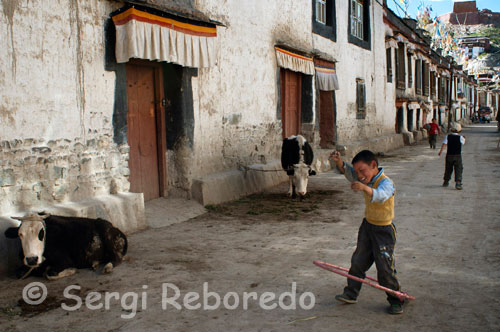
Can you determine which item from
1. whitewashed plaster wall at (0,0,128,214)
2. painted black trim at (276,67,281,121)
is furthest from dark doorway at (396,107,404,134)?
whitewashed plaster wall at (0,0,128,214)

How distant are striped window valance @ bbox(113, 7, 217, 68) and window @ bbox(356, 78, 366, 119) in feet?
33.3

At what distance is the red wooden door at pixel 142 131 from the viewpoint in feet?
23.3

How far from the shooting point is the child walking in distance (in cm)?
363

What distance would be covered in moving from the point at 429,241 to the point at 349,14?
39.5ft

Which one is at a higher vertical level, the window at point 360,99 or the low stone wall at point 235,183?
the window at point 360,99

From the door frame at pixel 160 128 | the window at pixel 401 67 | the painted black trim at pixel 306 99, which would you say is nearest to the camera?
the door frame at pixel 160 128

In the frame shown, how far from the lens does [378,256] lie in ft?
12.0

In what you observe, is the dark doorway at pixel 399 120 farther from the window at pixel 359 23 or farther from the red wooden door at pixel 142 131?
the red wooden door at pixel 142 131

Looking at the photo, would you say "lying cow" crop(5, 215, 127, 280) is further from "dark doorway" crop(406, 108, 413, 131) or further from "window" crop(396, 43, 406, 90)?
"dark doorway" crop(406, 108, 413, 131)

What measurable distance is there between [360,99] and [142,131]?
11444mm

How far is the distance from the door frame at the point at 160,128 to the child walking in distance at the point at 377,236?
4.66 meters

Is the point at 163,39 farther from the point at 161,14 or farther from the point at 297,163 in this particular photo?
the point at 297,163

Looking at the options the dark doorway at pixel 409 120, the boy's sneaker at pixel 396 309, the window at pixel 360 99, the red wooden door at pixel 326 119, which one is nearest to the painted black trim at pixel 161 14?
the boy's sneaker at pixel 396 309

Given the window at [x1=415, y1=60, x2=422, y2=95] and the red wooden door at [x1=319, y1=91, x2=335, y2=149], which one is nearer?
the red wooden door at [x1=319, y1=91, x2=335, y2=149]
